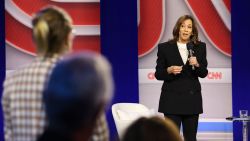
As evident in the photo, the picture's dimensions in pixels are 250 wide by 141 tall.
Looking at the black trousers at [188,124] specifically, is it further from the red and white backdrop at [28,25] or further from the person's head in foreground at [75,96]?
the person's head in foreground at [75,96]

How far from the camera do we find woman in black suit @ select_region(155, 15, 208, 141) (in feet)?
13.3

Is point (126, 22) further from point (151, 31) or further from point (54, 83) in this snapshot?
point (54, 83)

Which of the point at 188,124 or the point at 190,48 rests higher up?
the point at 190,48

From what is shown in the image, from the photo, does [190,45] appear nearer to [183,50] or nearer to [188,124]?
[183,50]

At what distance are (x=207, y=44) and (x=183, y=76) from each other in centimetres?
165

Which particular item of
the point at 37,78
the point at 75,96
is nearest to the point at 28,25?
the point at 37,78

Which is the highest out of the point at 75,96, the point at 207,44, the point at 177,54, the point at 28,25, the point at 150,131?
the point at 28,25

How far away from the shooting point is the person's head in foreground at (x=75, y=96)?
0.93m

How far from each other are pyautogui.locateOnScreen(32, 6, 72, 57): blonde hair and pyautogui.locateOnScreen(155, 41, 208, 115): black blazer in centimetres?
231

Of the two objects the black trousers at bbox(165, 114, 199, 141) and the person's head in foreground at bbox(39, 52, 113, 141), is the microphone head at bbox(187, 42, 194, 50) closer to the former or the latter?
the black trousers at bbox(165, 114, 199, 141)

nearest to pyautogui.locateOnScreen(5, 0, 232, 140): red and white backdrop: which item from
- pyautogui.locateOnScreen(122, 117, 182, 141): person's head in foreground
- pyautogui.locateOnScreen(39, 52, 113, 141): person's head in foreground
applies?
pyautogui.locateOnScreen(122, 117, 182, 141): person's head in foreground

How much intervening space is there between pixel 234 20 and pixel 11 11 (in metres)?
2.42

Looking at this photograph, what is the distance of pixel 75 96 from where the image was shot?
0.93 m

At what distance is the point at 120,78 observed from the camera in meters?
5.66
